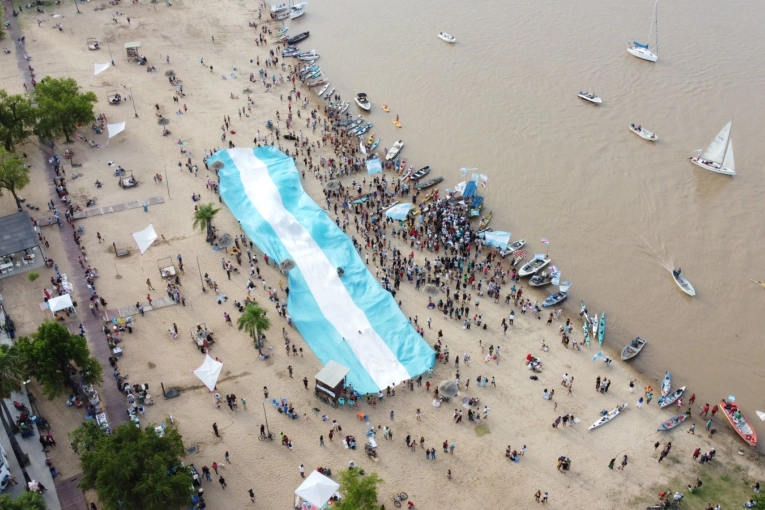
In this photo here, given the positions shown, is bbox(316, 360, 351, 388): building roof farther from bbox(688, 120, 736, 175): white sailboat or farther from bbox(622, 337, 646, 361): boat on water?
bbox(688, 120, 736, 175): white sailboat

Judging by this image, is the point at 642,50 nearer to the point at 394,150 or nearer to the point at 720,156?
the point at 720,156

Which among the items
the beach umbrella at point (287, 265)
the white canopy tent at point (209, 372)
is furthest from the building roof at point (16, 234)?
the white canopy tent at point (209, 372)

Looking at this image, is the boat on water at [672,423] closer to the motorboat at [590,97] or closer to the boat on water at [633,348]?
the boat on water at [633,348]

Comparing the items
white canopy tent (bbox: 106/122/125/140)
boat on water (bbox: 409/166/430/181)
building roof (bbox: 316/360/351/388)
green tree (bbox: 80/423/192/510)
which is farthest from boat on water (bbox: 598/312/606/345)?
white canopy tent (bbox: 106/122/125/140)

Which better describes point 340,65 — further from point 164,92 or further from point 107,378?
point 107,378

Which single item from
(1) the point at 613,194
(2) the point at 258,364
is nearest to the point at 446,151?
(1) the point at 613,194

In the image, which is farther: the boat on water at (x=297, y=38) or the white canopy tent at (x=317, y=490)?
the boat on water at (x=297, y=38)
